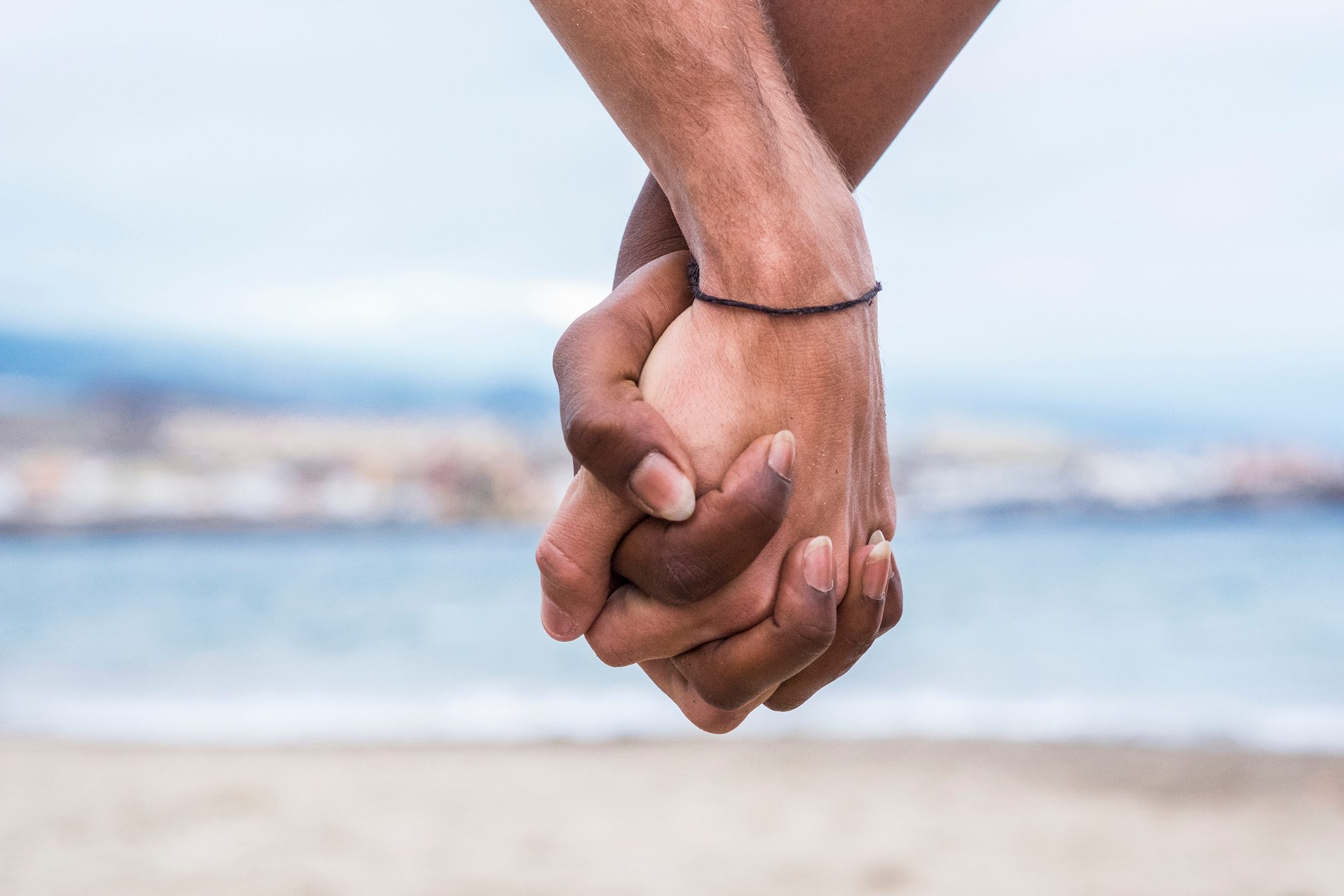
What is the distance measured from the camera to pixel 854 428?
2.89 feet

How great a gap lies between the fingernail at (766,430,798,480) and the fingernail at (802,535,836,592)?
0.26 ft

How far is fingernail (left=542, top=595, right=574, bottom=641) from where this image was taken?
3.18 feet

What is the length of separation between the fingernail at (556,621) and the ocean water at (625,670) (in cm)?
557

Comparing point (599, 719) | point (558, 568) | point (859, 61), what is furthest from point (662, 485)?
point (599, 719)

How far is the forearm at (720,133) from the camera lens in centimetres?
80

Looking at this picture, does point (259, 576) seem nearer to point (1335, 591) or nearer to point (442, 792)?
point (442, 792)

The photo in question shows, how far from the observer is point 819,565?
0.87m

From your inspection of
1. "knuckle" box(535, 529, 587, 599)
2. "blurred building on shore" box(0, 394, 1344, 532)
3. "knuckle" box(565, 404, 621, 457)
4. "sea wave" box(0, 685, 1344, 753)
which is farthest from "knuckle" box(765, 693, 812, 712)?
"blurred building on shore" box(0, 394, 1344, 532)

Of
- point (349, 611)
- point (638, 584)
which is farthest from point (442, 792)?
point (349, 611)

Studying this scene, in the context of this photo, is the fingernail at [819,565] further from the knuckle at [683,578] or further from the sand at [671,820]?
the sand at [671,820]

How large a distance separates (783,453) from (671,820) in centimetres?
412

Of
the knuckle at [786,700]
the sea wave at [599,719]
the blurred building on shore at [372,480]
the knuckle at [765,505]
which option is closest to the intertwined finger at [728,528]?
the knuckle at [765,505]

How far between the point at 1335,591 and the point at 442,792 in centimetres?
1151

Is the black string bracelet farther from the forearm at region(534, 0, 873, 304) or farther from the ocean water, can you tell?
the ocean water
